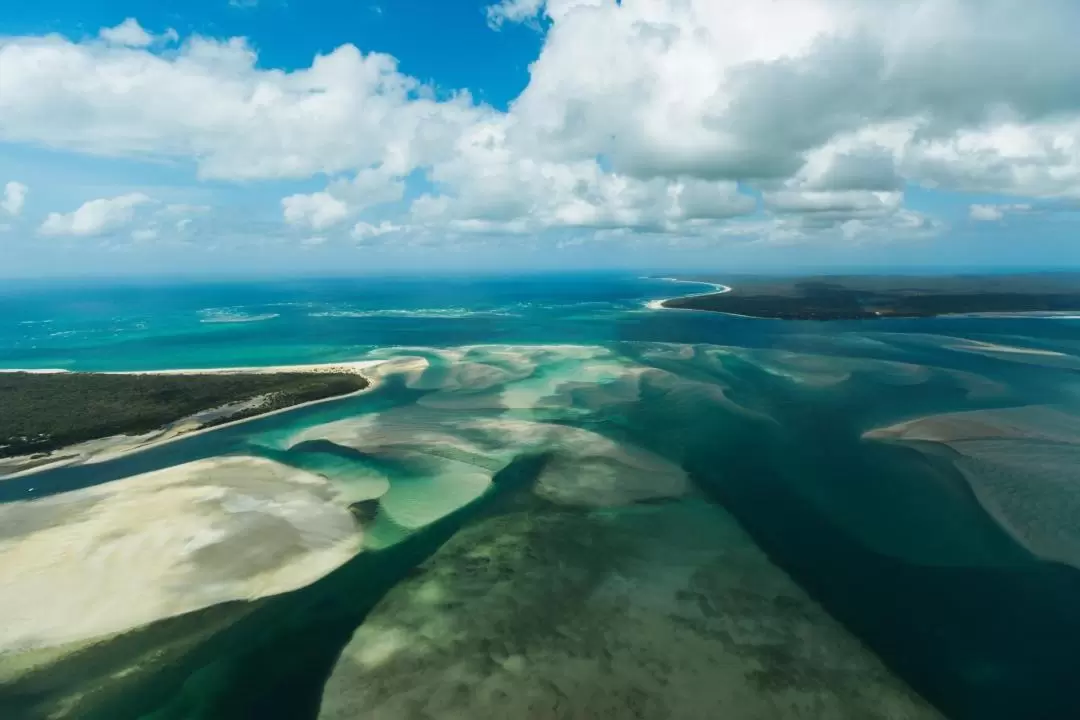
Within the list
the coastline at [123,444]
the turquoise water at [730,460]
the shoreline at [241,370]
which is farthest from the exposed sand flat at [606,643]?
the shoreline at [241,370]

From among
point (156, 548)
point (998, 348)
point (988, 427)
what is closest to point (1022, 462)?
point (988, 427)

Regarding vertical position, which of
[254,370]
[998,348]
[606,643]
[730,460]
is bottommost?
[606,643]

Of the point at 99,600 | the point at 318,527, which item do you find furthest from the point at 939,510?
the point at 99,600

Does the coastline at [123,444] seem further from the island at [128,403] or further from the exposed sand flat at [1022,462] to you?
the exposed sand flat at [1022,462]

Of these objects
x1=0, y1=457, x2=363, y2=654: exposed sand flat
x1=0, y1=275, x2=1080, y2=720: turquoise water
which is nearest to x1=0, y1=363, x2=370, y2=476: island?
x1=0, y1=275, x2=1080, y2=720: turquoise water

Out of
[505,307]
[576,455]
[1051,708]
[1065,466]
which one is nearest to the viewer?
[1051,708]

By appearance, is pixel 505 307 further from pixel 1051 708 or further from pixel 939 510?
pixel 1051 708

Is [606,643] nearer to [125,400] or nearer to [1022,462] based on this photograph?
[1022,462]
